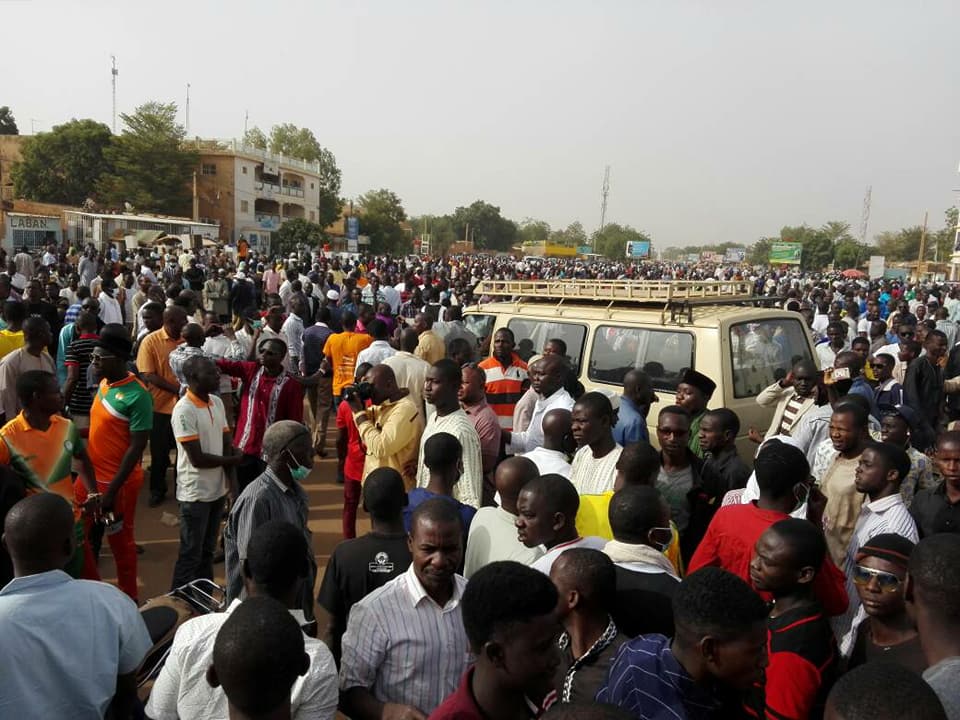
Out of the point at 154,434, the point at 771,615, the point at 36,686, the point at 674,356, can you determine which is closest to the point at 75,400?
the point at 154,434

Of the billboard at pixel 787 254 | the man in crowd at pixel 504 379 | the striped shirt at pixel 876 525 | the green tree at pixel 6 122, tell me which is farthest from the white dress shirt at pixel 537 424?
the green tree at pixel 6 122

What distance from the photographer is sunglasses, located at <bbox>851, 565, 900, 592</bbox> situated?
242 cm

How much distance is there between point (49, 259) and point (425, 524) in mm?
21379

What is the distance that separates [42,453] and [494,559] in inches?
99.4

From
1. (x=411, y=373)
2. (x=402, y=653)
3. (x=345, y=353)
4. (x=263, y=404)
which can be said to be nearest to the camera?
(x=402, y=653)

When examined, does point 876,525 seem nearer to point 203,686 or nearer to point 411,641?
point 411,641

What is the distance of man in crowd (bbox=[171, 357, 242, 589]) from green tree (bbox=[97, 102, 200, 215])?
5220 centimetres

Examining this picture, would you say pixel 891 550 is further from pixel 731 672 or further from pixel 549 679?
pixel 549 679

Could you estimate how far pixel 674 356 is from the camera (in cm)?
592

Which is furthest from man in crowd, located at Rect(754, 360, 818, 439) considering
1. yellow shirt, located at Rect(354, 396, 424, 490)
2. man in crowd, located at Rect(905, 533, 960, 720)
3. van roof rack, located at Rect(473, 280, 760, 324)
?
man in crowd, located at Rect(905, 533, 960, 720)

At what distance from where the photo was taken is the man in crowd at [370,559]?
2.80 m

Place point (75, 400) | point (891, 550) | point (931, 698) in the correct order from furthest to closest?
point (75, 400), point (891, 550), point (931, 698)

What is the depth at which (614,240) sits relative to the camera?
347 feet

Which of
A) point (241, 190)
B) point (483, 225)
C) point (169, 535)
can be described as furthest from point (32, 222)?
point (483, 225)
